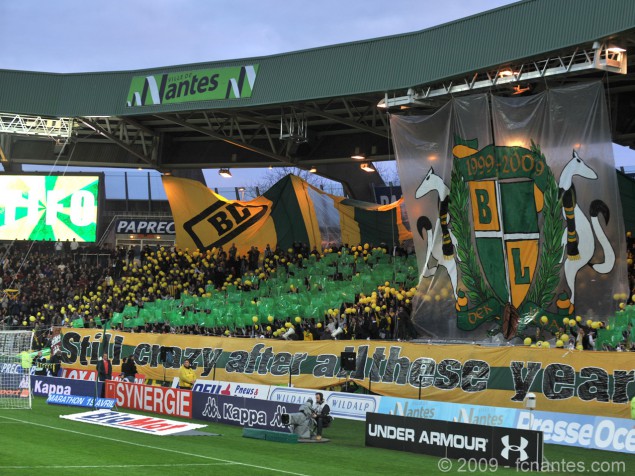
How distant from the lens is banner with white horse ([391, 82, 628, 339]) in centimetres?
2814

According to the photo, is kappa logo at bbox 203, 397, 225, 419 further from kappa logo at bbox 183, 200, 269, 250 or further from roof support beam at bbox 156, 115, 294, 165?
kappa logo at bbox 183, 200, 269, 250

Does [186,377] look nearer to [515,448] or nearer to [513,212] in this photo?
[513,212]

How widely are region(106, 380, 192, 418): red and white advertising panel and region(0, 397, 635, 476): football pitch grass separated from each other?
2839 millimetres

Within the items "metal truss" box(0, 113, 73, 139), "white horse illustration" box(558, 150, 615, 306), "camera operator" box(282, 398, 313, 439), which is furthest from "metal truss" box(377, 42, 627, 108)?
"metal truss" box(0, 113, 73, 139)

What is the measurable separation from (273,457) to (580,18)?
1616cm

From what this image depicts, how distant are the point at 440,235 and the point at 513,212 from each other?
9.21ft

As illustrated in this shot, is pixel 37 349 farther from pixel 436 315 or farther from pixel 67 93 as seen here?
pixel 436 315

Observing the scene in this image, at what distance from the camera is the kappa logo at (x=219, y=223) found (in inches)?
1820

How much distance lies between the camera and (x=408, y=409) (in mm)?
21766

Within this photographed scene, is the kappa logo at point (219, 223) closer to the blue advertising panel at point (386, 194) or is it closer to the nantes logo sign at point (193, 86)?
the nantes logo sign at point (193, 86)

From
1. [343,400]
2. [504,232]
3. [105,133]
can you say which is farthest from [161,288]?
[343,400]

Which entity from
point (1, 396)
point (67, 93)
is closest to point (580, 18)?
point (1, 396)

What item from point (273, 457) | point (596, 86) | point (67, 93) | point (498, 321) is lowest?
point (273, 457)

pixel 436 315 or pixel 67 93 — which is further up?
pixel 67 93
